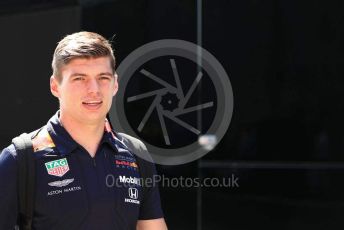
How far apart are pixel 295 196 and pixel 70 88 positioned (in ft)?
7.89

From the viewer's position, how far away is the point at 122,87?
4.59 meters

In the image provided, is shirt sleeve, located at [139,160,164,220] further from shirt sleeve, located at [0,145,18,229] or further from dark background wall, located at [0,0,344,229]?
dark background wall, located at [0,0,344,229]

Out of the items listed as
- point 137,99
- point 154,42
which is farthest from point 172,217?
point 154,42

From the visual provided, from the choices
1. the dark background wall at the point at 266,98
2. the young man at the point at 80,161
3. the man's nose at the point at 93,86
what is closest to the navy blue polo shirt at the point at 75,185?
the young man at the point at 80,161

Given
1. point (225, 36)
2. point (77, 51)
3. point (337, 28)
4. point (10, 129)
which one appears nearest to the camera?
point (77, 51)

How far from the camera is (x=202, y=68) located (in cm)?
442

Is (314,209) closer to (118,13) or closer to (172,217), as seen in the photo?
(172,217)

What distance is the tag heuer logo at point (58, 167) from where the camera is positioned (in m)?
2.15

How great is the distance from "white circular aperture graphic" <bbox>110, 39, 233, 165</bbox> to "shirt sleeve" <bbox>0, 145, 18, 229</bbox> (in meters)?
2.39

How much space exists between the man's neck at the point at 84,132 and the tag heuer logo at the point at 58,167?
0.11 m

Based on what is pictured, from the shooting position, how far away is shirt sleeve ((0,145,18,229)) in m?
2.06

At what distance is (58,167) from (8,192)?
0.19 metres

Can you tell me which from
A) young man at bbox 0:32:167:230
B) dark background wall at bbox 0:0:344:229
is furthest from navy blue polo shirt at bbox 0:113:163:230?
dark background wall at bbox 0:0:344:229

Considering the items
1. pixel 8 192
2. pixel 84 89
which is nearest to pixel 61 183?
pixel 8 192
